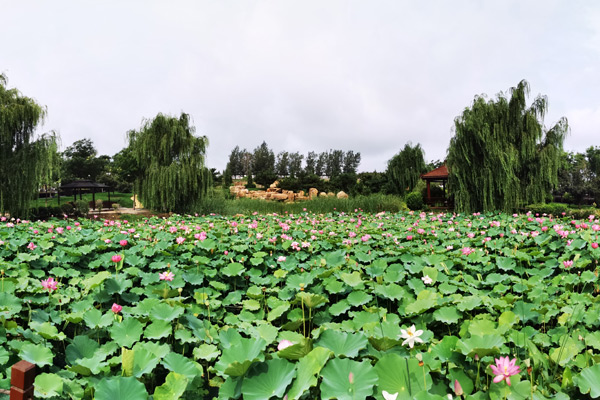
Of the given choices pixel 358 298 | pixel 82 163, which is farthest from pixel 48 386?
pixel 82 163

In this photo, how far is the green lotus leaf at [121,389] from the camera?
1088 millimetres

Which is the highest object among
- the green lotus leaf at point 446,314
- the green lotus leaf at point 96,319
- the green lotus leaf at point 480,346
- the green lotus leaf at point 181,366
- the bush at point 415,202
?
the bush at point 415,202

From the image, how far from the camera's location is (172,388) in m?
1.16

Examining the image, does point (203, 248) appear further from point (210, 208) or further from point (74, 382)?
point (210, 208)

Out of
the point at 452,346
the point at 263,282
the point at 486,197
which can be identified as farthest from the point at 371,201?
the point at 452,346

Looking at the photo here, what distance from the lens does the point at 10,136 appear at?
1030cm

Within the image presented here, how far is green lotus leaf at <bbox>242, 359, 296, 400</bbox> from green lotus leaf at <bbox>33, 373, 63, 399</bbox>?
675mm

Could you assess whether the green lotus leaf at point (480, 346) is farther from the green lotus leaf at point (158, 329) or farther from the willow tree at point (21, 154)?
the willow tree at point (21, 154)

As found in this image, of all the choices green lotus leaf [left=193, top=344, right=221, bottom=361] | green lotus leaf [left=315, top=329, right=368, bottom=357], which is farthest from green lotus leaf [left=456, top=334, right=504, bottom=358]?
green lotus leaf [left=193, top=344, right=221, bottom=361]

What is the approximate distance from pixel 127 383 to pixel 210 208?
39.5 ft

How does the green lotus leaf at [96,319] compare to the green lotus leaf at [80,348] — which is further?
the green lotus leaf at [96,319]

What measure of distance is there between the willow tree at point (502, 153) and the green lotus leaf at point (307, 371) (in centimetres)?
1052

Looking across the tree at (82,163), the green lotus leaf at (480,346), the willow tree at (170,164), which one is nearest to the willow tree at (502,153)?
the willow tree at (170,164)

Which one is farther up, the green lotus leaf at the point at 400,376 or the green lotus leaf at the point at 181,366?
the green lotus leaf at the point at 400,376
